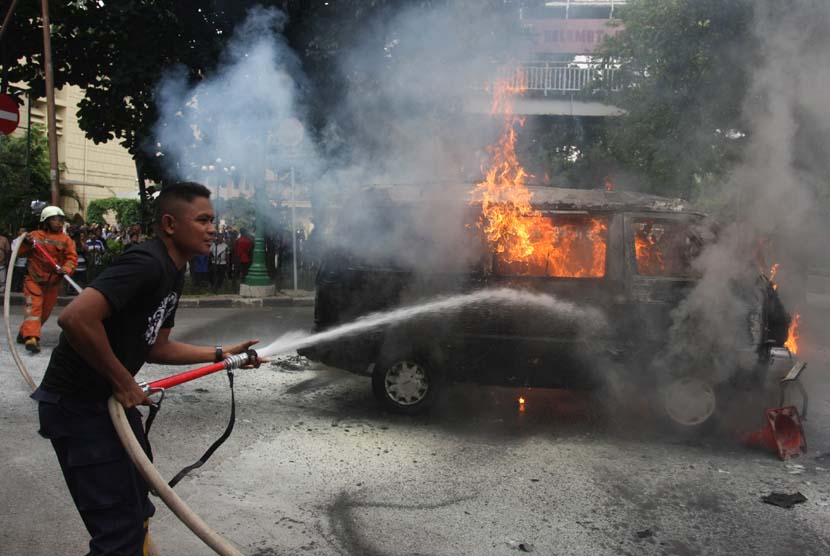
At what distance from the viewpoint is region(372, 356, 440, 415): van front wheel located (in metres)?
5.55

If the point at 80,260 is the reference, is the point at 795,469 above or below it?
below

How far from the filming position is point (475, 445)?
16.2 feet

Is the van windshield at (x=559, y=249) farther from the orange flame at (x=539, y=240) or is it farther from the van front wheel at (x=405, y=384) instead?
the van front wheel at (x=405, y=384)

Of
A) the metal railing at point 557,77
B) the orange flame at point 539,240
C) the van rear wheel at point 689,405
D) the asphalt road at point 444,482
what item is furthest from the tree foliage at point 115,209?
the van rear wheel at point 689,405

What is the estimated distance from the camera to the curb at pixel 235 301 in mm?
12290

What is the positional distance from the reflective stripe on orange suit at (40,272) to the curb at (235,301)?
460 cm

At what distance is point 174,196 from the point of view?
8.09 ft

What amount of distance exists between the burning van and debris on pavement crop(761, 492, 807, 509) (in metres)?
1.14

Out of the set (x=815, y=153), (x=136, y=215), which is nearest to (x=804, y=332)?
(x=815, y=153)

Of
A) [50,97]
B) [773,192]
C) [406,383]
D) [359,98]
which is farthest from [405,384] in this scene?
[50,97]

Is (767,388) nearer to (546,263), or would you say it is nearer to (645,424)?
(645,424)

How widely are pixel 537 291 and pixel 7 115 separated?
9028 mm

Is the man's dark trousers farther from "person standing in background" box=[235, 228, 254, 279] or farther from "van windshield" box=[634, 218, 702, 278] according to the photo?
"person standing in background" box=[235, 228, 254, 279]

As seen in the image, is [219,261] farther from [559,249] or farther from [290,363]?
[559,249]
